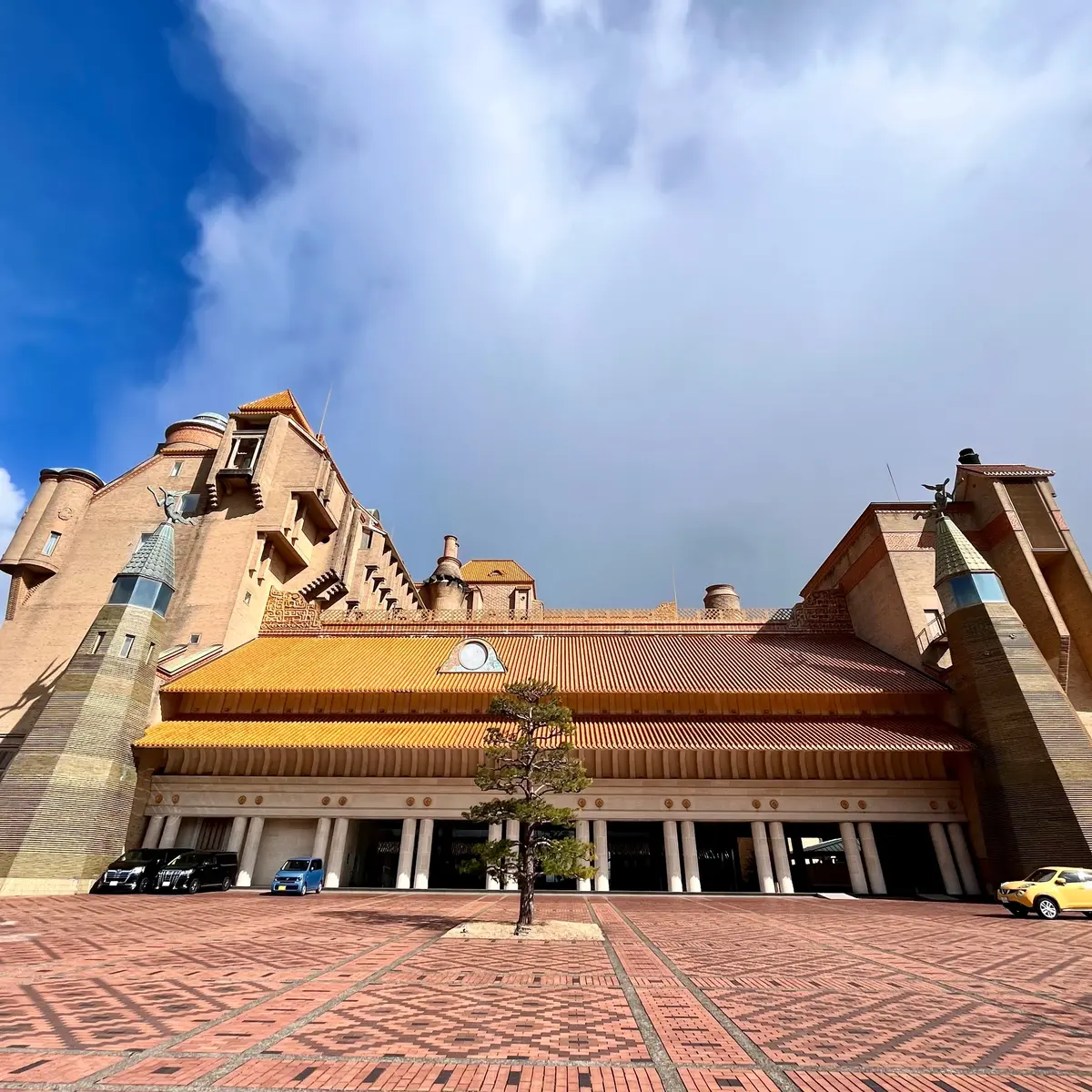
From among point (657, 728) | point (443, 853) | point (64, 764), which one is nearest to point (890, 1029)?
point (657, 728)

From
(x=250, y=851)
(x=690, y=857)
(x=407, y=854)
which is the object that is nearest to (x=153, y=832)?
(x=250, y=851)

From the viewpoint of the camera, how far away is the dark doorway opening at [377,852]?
81.9 ft

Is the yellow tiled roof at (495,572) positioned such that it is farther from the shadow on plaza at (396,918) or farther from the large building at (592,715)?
the shadow on plaza at (396,918)

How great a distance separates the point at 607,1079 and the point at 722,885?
23.3m

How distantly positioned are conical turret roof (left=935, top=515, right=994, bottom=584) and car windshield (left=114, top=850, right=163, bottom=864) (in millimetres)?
31303

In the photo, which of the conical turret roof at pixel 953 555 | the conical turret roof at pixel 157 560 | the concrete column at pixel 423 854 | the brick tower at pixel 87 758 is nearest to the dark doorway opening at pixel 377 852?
the concrete column at pixel 423 854

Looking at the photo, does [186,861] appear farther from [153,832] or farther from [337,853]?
[337,853]

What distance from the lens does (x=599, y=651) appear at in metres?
29.6

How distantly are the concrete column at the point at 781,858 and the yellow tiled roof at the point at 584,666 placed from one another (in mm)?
5297

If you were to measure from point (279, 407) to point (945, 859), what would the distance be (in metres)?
39.7

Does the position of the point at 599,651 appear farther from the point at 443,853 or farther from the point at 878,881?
the point at 878,881

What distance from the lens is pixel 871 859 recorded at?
73.0 feet

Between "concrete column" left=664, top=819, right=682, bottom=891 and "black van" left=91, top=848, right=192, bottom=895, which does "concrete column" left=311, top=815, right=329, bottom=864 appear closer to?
"black van" left=91, top=848, right=192, bottom=895

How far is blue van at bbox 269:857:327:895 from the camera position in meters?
20.2
